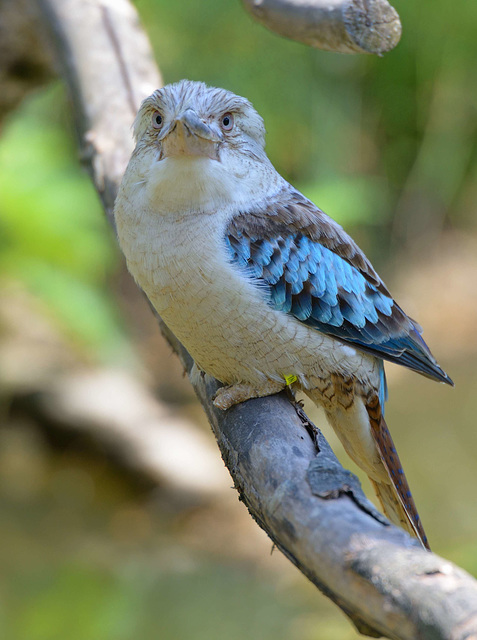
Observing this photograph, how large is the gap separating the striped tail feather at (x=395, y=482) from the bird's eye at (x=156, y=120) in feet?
4.12

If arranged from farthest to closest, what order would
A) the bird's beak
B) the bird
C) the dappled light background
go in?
the dappled light background → the bird → the bird's beak

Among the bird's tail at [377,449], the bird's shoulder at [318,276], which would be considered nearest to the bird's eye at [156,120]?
the bird's shoulder at [318,276]

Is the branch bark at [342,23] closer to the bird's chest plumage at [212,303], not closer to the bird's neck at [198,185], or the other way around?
the bird's neck at [198,185]

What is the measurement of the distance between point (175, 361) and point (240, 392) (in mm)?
5709

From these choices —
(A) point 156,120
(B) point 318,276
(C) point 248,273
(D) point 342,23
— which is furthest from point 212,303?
(D) point 342,23

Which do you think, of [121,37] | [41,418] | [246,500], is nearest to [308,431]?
[246,500]

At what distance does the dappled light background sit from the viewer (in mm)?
5516

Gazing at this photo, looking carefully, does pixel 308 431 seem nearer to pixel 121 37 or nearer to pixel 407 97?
pixel 121 37

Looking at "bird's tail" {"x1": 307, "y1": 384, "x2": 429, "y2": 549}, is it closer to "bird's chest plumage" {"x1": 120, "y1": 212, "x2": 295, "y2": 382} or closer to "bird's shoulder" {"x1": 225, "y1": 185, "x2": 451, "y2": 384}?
"bird's shoulder" {"x1": 225, "y1": 185, "x2": 451, "y2": 384}

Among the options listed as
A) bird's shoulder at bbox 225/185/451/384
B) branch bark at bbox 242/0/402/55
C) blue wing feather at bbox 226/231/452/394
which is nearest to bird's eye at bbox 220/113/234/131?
bird's shoulder at bbox 225/185/451/384

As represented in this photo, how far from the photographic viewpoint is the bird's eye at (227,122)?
2663 mm

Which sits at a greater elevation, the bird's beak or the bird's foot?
the bird's beak

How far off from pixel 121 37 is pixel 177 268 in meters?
1.59

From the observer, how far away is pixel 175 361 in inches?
326
